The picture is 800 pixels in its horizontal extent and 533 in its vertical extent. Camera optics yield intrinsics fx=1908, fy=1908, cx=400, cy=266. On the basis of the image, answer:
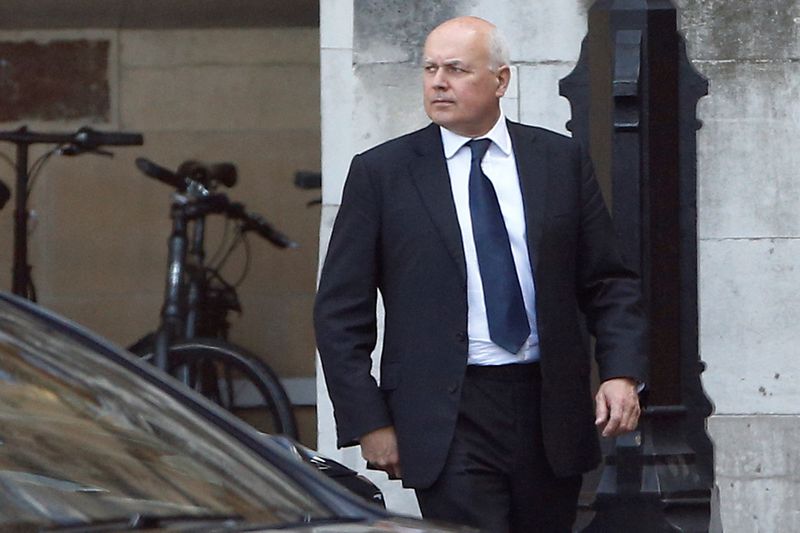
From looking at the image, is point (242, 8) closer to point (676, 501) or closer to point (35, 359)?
point (676, 501)

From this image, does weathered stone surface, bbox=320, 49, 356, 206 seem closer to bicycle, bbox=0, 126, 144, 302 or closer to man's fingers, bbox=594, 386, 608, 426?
bicycle, bbox=0, 126, 144, 302

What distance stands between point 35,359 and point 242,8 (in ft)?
18.1

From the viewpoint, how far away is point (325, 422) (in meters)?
6.96

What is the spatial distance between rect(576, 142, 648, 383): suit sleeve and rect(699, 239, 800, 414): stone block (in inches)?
88.8

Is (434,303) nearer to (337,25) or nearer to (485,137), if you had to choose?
(485,137)

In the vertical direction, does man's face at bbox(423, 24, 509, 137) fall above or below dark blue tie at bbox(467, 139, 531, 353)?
above

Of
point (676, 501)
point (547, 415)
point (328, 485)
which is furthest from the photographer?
point (676, 501)

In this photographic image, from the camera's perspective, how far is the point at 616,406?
14.5 ft

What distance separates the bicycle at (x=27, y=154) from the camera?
8.19m

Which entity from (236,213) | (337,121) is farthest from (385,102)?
(236,213)

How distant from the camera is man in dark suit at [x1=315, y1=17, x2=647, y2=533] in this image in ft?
14.4

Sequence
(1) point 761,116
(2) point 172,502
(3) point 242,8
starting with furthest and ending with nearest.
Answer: (3) point 242,8
(1) point 761,116
(2) point 172,502

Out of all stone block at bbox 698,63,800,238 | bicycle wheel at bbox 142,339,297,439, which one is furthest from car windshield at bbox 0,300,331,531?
bicycle wheel at bbox 142,339,297,439

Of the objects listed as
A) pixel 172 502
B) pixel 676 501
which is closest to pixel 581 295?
pixel 676 501
